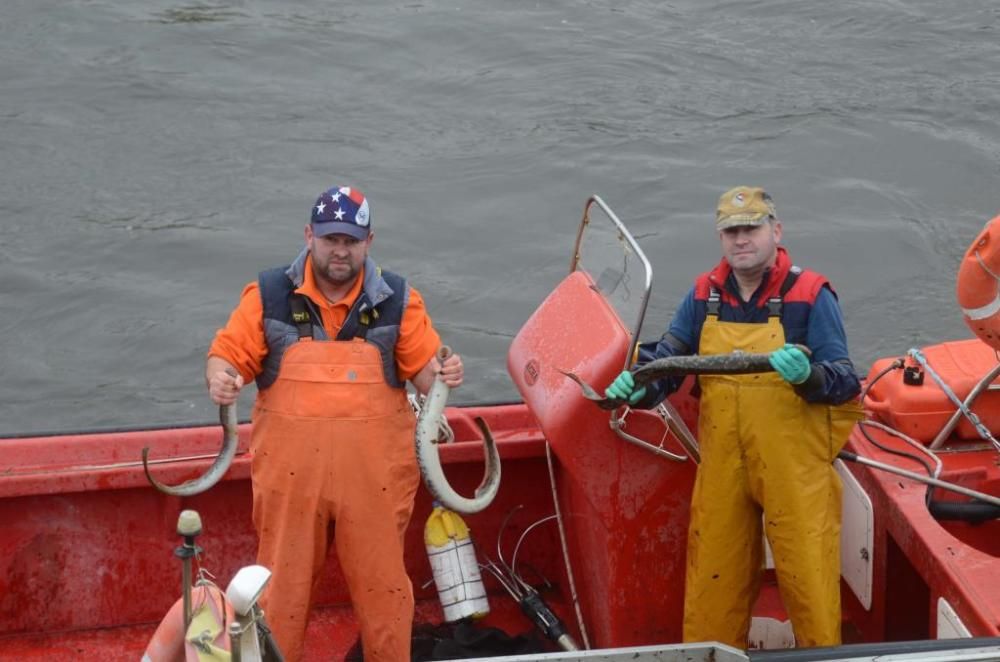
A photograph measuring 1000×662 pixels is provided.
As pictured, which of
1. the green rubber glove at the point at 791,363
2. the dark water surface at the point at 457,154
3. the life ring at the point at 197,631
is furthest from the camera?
the dark water surface at the point at 457,154

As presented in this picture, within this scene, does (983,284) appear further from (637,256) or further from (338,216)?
(338,216)

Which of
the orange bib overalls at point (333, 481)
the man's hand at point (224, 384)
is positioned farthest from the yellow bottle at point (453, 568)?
the man's hand at point (224, 384)

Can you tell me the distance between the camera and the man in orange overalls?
455cm

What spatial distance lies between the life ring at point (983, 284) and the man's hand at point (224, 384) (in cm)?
250

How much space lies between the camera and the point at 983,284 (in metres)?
4.92

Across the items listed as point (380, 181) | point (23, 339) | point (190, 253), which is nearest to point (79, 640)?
point (23, 339)

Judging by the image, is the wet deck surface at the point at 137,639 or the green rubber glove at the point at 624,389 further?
the wet deck surface at the point at 137,639

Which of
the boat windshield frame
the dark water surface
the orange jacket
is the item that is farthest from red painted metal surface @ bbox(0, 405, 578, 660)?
the dark water surface

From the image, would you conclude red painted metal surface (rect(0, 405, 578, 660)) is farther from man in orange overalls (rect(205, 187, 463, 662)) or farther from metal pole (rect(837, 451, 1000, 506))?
metal pole (rect(837, 451, 1000, 506))

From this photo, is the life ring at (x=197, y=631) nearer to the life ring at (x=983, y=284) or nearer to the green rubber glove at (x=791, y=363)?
the green rubber glove at (x=791, y=363)

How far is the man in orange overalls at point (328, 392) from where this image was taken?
179 inches

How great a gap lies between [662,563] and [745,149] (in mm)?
8835

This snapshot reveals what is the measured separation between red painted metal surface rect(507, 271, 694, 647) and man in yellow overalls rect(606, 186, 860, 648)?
0.72 ft

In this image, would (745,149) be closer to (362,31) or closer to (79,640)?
(362,31)
